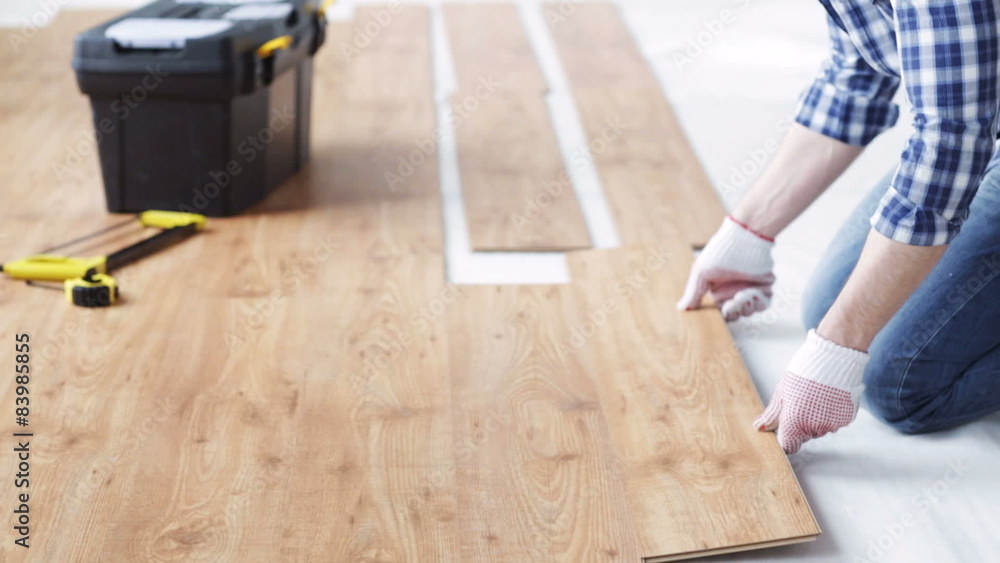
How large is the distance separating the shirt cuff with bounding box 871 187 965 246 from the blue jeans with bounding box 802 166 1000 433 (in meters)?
0.31

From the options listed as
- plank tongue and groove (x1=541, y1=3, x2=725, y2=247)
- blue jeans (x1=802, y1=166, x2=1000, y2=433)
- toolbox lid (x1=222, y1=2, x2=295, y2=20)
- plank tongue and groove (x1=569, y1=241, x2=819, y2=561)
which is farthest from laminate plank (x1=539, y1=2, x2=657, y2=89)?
blue jeans (x1=802, y1=166, x2=1000, y2=433)

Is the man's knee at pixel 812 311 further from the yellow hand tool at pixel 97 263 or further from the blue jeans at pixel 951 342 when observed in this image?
the yellow hand tool at pixel 97 263

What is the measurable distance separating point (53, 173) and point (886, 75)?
2083mm

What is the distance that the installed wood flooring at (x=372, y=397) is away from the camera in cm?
156

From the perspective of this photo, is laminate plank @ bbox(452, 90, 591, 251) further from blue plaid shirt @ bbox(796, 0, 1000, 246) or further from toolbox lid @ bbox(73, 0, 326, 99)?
blue plaid shirt @ bbox(796, 0, 1000, 246)

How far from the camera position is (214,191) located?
100 inches

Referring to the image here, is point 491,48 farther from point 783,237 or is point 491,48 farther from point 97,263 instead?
point 97,263

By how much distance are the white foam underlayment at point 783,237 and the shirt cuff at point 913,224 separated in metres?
0.46

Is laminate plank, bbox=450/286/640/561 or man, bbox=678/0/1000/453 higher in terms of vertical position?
man, bbox=678/0/1000/453

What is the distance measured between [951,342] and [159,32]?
5.83ft

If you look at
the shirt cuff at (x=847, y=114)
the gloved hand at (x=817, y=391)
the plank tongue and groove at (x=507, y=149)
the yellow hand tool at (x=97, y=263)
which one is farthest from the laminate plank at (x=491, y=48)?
the gloved hand at (x=817, y=391)

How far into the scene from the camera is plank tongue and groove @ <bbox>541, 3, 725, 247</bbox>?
104 inches

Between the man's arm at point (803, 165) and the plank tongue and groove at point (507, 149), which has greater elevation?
the man's arm at point (803, 165)

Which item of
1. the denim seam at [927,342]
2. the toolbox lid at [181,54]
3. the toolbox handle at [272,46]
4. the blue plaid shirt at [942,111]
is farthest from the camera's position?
the toolbox handle at [272,46]
